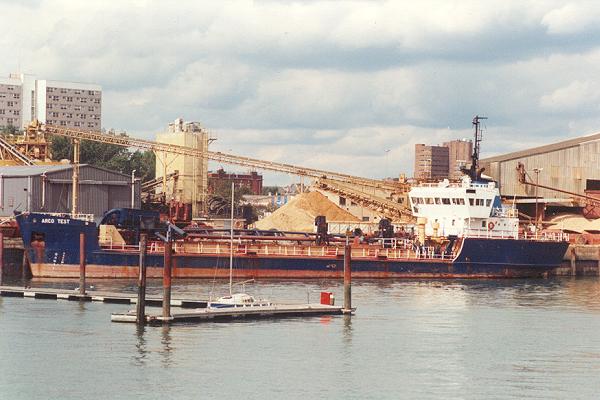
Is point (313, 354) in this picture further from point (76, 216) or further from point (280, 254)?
point (76, 216)

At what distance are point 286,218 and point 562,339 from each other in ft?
202

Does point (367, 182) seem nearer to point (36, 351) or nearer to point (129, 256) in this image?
point (129, 256)

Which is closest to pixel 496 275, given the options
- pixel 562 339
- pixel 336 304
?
pixel 336 304

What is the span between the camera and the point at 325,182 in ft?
370

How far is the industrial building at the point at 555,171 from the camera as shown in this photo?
10550 cm

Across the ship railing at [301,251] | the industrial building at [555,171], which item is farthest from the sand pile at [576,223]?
the ship railing at [301,251]

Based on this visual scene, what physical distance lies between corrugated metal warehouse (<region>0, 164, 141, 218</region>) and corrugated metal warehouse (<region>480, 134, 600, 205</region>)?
115ft

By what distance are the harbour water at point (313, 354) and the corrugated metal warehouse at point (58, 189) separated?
75.9 feet

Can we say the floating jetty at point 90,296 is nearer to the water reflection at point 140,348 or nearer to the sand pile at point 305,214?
the water reflection at point 140,348

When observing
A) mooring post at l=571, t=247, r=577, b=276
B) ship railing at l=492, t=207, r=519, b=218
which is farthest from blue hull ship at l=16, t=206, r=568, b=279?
mooring post at l=571, t=247, r=577, b=276

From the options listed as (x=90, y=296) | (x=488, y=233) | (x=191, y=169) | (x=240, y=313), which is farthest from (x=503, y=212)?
(x=191, y=169)

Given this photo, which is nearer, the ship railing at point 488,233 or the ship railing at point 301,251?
the ship railing at point 301,251

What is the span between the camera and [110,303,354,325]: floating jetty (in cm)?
5172

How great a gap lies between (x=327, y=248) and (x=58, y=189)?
1986cm
